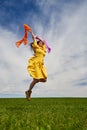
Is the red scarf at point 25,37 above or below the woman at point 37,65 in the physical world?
above

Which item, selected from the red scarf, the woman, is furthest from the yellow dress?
the red scarf

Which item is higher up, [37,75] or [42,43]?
[42,43]

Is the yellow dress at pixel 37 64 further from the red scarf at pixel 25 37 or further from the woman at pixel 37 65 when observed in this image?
the red scarf at pixel 25 37

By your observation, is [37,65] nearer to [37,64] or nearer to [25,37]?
[37,64]

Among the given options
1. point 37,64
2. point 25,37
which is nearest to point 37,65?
point 37,64

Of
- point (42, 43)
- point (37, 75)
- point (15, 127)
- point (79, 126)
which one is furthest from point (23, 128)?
point (42, 43)

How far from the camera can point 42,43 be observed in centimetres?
1312

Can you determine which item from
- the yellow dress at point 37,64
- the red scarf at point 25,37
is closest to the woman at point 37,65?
the yellow dress at point 37,64

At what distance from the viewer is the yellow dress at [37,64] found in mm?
12562

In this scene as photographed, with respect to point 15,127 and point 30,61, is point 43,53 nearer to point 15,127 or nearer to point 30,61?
point 30,61

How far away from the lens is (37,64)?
1259 centimetres

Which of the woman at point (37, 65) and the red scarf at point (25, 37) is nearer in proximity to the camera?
the woman at point (37, 65)

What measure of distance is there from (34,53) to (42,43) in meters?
0.63

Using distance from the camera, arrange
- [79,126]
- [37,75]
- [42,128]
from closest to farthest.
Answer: [42,128], [79,126], [37,75]
